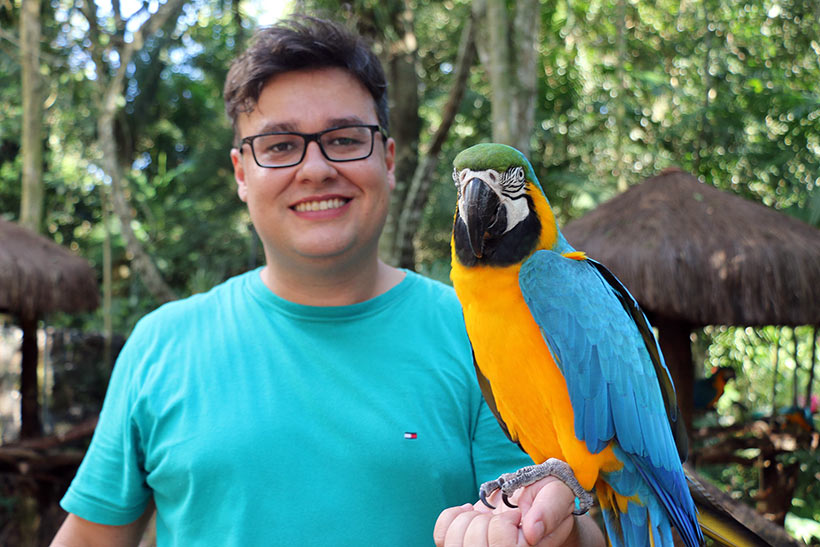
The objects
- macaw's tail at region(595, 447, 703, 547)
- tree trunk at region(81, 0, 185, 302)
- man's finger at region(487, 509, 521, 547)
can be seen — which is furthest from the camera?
tree trunk at region(81, 0, 185, 302)

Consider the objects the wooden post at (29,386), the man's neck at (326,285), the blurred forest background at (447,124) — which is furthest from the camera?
the wooden post at (29,386)

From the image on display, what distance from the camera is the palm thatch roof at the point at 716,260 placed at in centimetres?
324

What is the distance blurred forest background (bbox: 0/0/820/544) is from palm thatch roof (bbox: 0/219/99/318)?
474mm

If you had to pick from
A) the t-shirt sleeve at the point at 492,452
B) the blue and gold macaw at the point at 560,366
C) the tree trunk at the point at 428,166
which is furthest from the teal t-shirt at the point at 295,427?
the tree trunk at the point at 428,166

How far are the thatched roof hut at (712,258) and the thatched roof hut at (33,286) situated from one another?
352 cm

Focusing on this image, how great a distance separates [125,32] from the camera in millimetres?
5137

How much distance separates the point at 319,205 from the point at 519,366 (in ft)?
1.71

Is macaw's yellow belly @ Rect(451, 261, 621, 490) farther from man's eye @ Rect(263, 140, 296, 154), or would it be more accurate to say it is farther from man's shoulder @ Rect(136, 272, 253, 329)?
man's shoulder @ Rect(136, 272, 253, 329)

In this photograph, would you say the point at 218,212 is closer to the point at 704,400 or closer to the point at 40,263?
the point at 40,263

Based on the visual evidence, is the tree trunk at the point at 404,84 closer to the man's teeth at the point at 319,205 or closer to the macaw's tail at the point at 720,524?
the man's teeth at the point at 319,205

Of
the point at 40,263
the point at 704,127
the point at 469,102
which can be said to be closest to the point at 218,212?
the point at 469,102

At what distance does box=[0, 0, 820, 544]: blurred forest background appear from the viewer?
392 centimetres

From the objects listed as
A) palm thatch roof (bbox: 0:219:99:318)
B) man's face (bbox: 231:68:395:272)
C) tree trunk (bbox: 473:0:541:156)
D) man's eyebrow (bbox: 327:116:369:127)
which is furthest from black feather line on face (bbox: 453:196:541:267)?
palm thatch roof (bbox: 0:219:99:318)

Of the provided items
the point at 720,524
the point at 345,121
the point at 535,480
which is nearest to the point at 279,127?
the point at 345,121
